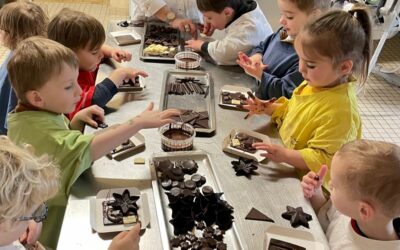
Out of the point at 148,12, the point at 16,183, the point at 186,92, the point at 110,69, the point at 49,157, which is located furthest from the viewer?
the point at 148,12

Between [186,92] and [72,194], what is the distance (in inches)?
29.5

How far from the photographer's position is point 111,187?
4.46ft

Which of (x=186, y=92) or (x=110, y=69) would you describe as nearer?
(x=186, y=92)

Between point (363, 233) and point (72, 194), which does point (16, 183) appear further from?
point (363, 233)

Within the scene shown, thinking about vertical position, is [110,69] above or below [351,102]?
below

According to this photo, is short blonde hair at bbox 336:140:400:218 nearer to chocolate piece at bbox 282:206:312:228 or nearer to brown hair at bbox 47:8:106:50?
chocolate piece at bbox 282:206:312:228

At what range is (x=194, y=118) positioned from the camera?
1697 millimetres

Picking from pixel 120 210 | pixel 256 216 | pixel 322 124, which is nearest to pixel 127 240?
pixel 120 210

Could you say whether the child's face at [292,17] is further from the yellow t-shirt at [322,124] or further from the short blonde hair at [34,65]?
the short blonde hair at [34,65]

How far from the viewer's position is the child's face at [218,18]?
2.20 meters

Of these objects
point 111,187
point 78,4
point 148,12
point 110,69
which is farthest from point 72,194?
point 78,4

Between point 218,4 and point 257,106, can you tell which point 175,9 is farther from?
point 257,106

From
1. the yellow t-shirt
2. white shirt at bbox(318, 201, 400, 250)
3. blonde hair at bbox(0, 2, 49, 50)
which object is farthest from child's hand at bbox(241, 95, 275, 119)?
blonde hair at bbox(0, 2, 49, 50)

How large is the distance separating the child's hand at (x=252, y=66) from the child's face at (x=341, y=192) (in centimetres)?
77
